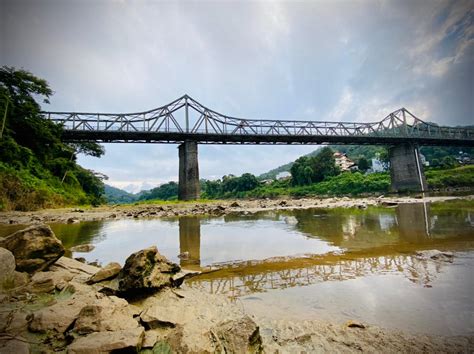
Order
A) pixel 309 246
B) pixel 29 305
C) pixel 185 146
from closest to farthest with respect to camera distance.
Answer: pixel 29 305
pixel 309 246
pixel 185 146

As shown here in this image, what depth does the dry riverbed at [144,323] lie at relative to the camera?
2.21 m

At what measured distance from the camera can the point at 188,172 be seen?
115ft

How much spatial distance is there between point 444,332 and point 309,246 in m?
4.58

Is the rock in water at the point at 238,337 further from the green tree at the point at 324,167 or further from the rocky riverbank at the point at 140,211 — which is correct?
the green tree at the point at 324,167

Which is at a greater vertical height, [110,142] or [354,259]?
[110,142]

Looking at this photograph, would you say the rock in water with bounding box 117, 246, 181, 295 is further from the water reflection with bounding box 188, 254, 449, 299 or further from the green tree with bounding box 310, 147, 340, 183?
the green tree with bounding box 310, 147, 340, 183

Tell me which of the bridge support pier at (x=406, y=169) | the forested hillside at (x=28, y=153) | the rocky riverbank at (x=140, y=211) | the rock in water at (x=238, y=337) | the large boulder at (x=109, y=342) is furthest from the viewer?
the bridge support pier at (x=406, y=169)

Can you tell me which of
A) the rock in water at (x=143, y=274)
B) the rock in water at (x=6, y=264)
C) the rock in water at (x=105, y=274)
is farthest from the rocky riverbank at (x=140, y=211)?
the rock in water at (x=143, y=274)

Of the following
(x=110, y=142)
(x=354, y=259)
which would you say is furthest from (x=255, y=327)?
(x=110, y=142)

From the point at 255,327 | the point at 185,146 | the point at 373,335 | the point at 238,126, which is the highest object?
the point at 238,126

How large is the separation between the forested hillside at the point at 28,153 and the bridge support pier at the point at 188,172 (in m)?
12.9

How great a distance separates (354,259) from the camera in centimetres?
538

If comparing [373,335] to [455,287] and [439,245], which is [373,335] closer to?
[455,287]

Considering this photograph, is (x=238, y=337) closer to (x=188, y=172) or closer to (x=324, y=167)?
(x=188, y=172)
